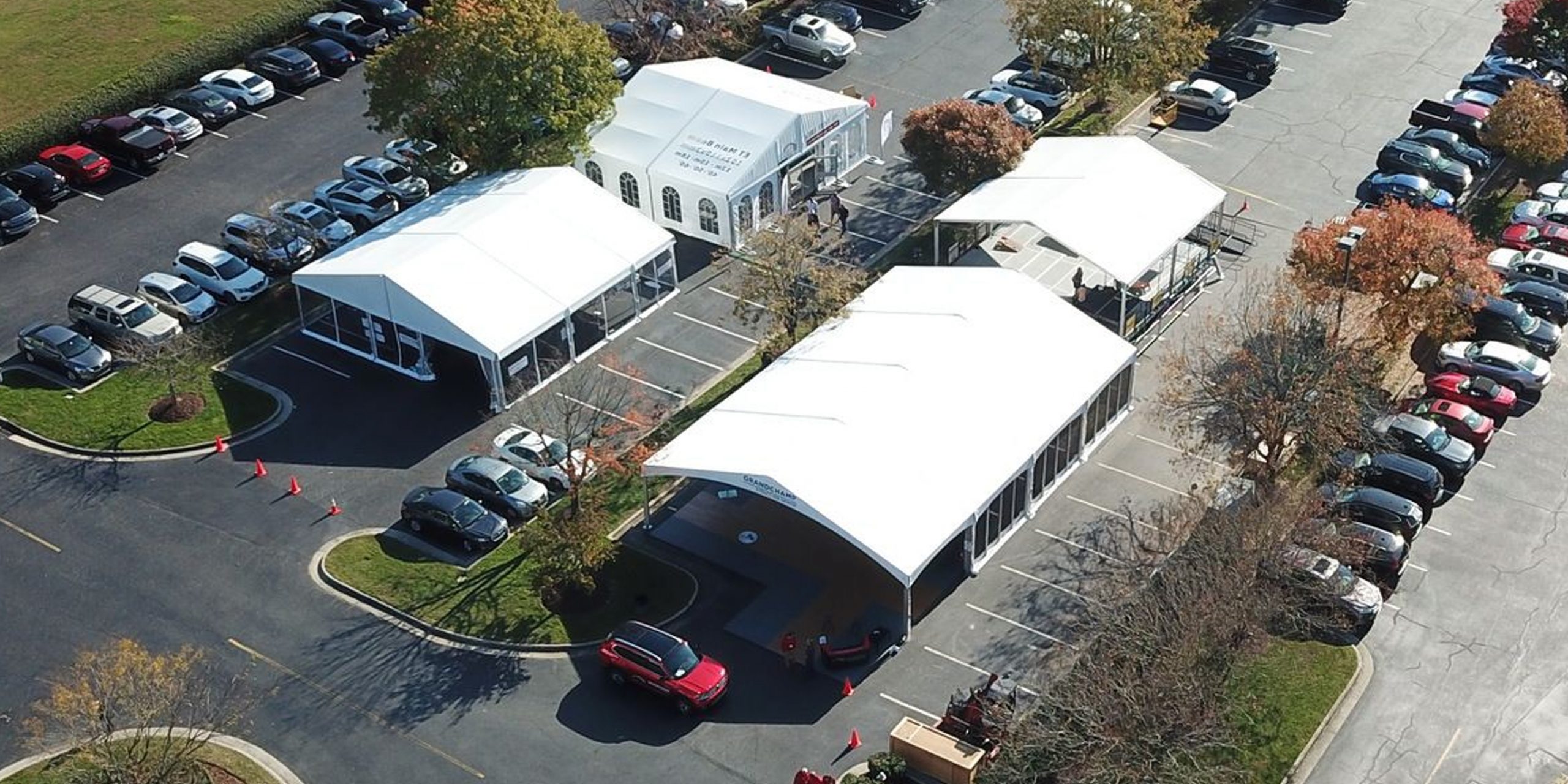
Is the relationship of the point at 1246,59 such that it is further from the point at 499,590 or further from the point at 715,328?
the point at 499,590

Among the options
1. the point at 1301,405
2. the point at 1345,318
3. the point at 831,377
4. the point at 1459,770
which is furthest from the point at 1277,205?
the point at 1459,770

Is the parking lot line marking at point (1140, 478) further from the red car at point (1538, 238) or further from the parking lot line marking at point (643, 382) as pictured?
the red car at point (1538, 238)

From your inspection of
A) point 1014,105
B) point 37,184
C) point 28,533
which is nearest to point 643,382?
point 28,533

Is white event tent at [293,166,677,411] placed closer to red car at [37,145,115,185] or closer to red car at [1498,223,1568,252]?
red car at [37,145,115,185]

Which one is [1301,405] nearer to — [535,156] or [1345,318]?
[1345,318]

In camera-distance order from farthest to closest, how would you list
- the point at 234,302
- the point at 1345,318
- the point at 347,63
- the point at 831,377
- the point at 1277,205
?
the point at 347,63 < the point at 1277,205 < the point at 234,302 < the point at 1345,318 < the point at 831,377

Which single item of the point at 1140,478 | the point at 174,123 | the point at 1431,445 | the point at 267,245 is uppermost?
the point at 174,123
